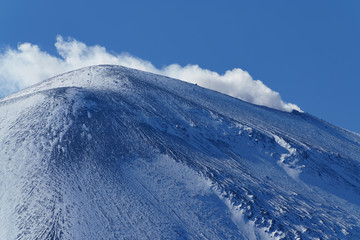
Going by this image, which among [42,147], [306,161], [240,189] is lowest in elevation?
[42,147]

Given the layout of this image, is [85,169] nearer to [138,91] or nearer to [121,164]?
[121,164]

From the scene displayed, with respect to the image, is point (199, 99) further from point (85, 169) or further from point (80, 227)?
point (80, 227)

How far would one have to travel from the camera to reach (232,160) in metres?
63.4

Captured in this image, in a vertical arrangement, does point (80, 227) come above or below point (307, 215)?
below

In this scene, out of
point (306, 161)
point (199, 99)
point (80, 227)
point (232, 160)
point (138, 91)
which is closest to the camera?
point (80, 227)

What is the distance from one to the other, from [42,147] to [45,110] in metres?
11.1

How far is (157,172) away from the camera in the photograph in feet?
176

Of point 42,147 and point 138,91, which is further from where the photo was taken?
point 138,91

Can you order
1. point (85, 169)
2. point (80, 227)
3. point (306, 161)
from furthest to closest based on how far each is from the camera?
point (306, 161)
point (85, 169)
point (80, 227)

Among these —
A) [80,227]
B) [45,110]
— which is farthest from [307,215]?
[45,110]

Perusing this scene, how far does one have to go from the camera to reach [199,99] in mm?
87938

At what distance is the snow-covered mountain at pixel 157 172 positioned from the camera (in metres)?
45.2

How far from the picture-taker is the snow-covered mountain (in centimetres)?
4525

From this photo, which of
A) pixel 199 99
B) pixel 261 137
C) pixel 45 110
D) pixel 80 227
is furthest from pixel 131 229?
pixel 199 99
